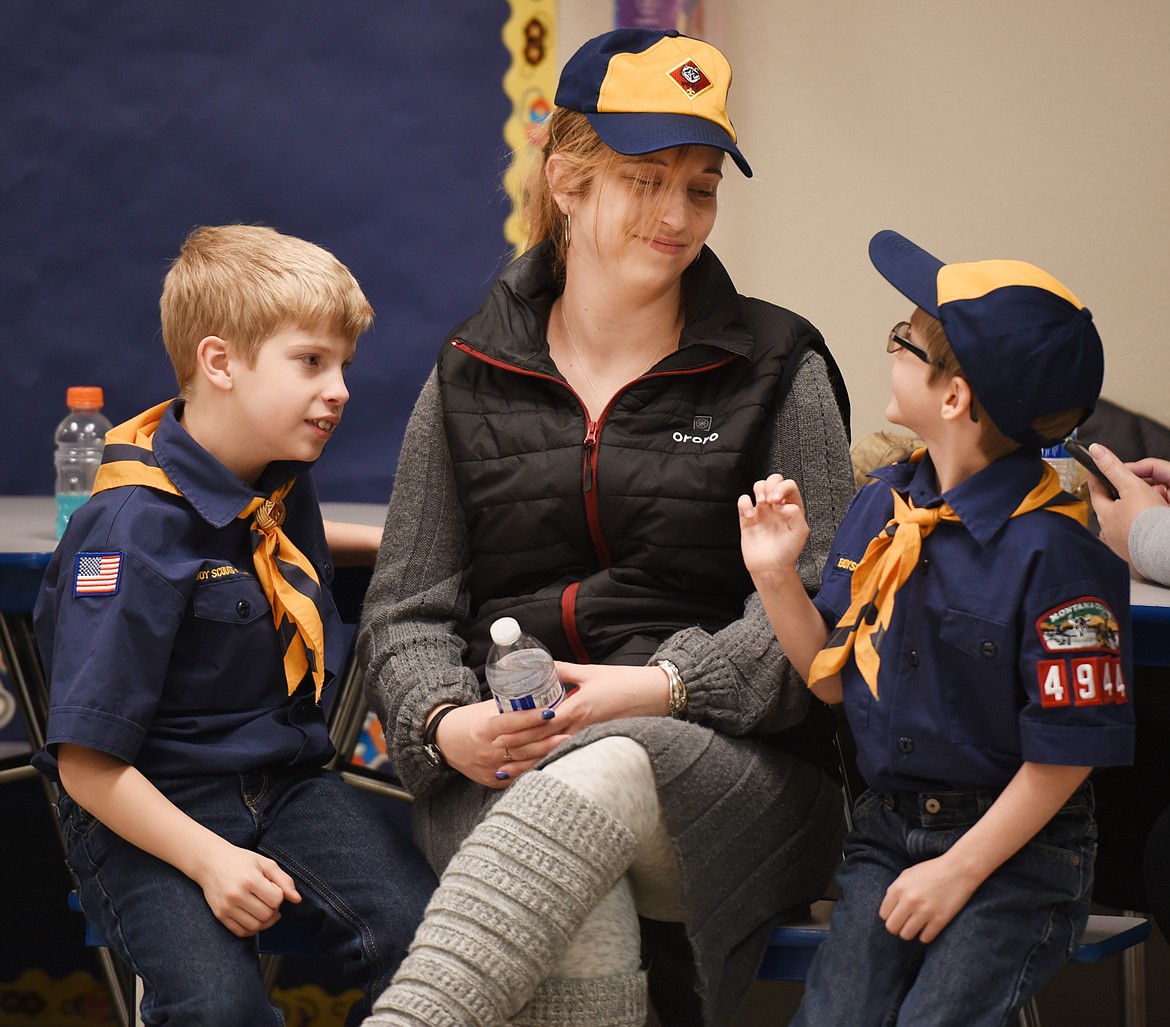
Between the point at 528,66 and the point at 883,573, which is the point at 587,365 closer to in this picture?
the point at 883,573

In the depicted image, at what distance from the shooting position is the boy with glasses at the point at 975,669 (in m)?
1.55

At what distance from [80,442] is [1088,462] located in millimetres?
2237

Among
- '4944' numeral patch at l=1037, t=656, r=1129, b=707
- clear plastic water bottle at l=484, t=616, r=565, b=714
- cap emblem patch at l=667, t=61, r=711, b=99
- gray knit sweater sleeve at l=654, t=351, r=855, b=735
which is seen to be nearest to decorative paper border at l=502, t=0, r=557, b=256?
cap emblem patch at l=667, t=61, r=711, b=99

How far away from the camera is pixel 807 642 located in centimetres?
178

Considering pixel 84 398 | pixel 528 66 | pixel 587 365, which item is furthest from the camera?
pixel 528 66

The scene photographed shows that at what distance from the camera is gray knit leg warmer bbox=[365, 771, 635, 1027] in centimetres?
140

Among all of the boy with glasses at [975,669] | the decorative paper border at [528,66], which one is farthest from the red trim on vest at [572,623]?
the decorative paper border at [528,66]

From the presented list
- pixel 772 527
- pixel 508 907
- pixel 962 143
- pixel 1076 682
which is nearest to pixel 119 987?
pixel 508 907

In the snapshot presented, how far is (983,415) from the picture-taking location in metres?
1.65

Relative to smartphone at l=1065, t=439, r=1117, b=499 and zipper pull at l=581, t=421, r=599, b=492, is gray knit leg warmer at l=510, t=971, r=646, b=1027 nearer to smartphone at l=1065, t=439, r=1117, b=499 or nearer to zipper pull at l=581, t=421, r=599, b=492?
zipper pull at l=581, t=421, r=599, b=492

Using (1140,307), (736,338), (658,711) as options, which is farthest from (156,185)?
(1140,307)

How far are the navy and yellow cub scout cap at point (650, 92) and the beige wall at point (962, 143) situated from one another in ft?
4.32

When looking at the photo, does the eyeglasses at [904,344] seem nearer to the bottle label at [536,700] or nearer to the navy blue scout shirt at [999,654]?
the navy blue scout shirt at [999,654]

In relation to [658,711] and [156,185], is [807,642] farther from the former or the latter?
[156,185]
